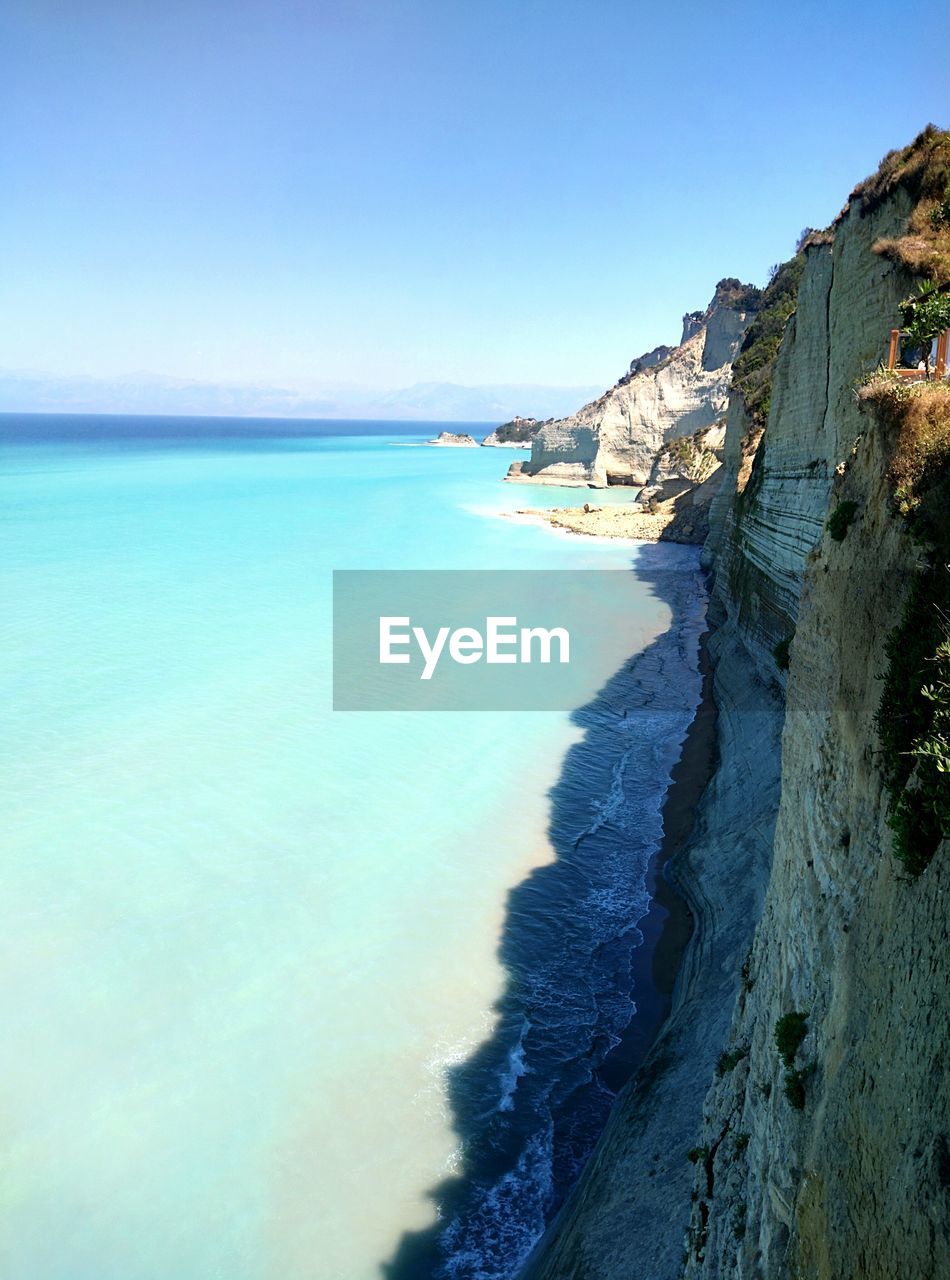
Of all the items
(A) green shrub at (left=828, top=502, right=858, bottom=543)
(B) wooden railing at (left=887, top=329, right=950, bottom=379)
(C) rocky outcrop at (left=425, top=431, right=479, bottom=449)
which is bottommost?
(A) green shrub at (left=828, top=502, right=858, bottom=543)

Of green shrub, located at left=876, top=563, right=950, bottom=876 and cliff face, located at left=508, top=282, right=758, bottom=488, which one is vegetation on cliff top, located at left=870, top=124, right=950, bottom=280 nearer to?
green shrub, located at left=876, top=563, right=950, bottom=876

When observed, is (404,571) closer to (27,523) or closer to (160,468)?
(27,523)

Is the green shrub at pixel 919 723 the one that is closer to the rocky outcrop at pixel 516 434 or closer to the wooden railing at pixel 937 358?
the wooden railing at pixel 937 358

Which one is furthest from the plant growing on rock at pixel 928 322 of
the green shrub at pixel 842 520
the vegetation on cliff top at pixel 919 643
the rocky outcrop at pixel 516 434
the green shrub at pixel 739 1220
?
the rocky outcrop at pixel 516 434

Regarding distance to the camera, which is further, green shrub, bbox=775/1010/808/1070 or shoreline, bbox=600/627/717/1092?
shoreline, bbox=600/627/717/1092

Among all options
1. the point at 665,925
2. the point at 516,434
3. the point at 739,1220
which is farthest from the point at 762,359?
the point at 516,434

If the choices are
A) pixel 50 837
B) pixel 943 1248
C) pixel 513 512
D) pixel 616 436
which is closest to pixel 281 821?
pixel 50 837

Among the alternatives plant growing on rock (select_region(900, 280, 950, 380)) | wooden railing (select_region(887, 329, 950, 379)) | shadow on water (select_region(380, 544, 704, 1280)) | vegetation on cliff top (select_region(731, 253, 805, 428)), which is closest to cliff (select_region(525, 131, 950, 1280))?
shadow on water (select_region(380, 544, 704, 1280))
